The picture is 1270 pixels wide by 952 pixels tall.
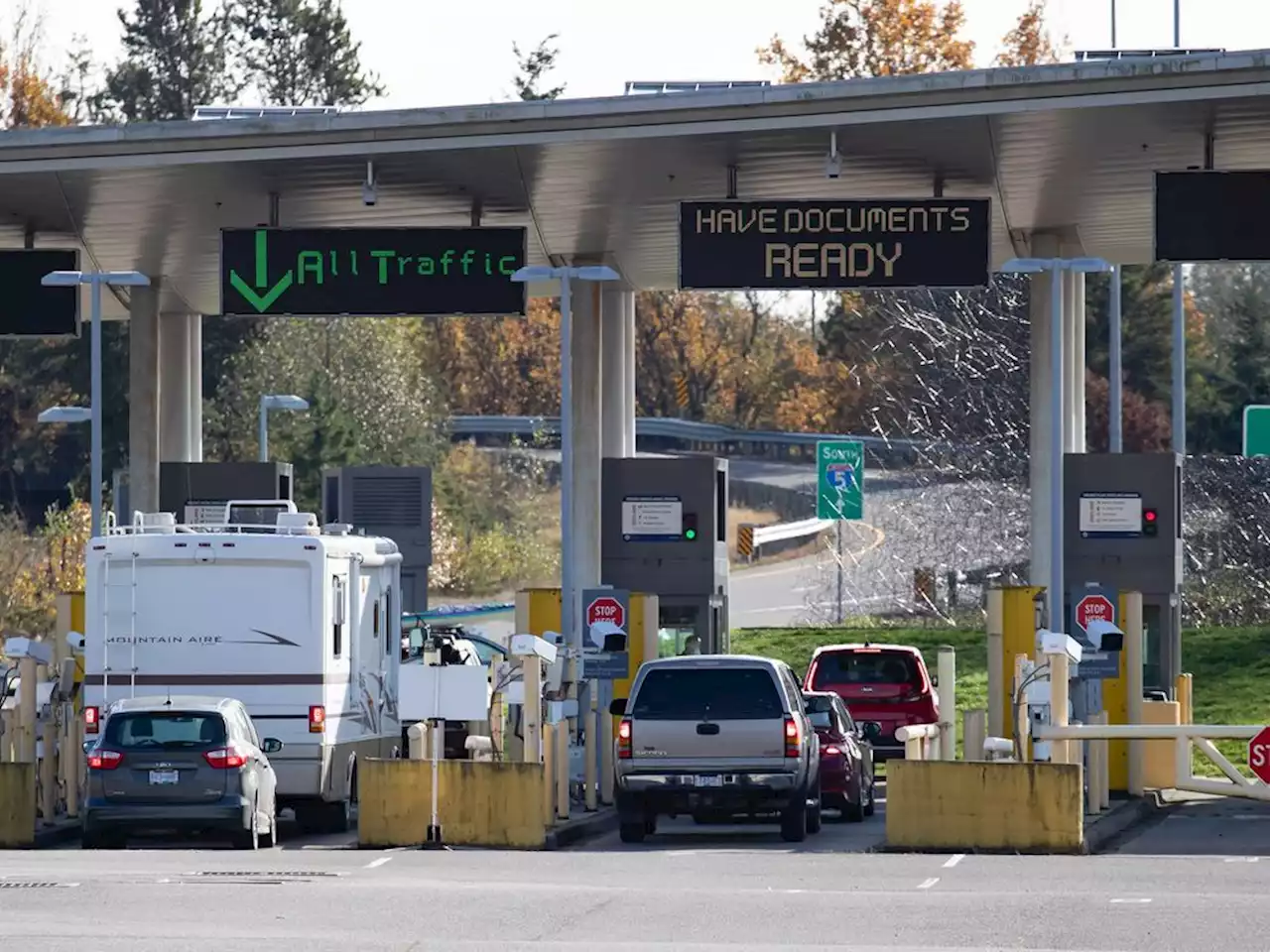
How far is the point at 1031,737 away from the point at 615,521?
8.94 meters

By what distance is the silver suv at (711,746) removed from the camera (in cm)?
2348

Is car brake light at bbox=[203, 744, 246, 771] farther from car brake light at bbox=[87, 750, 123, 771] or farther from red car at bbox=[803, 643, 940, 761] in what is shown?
red car at bbox=[803, 643, 940, 761]

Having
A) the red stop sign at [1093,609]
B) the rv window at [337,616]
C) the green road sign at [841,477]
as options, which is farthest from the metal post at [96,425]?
the green road sign at [841,477]

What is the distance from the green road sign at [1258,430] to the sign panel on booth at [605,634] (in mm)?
8223

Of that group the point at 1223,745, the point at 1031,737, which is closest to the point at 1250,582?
A: the point at 1223,745

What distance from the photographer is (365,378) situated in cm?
7562

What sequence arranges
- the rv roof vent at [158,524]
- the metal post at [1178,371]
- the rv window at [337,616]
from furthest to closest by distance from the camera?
1. the metal post at [1178,371]
2. the rv roof vent at [158,524]
3. the rv window at [337,616]

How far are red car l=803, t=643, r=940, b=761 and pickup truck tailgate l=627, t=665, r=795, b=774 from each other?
28.2ft

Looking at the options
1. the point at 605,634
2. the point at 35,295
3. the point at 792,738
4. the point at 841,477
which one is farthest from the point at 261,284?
the point at 841,477

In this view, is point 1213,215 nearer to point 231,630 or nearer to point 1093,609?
point 1093,609

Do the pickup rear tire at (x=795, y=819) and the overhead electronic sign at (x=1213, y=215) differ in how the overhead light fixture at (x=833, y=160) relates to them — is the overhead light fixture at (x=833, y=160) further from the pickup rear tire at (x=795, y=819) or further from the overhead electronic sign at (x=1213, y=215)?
the pickup rear tire at (x=795, y=819)

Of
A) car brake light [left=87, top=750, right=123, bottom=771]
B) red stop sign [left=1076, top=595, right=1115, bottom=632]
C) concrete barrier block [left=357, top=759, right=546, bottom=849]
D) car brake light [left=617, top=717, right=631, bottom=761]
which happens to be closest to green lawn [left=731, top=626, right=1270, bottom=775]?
red stop sign [left=1076, top=595, right=1115, bottom=632]

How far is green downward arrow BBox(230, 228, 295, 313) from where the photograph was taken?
83.3 ft

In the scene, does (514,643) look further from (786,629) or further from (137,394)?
(786,629)
